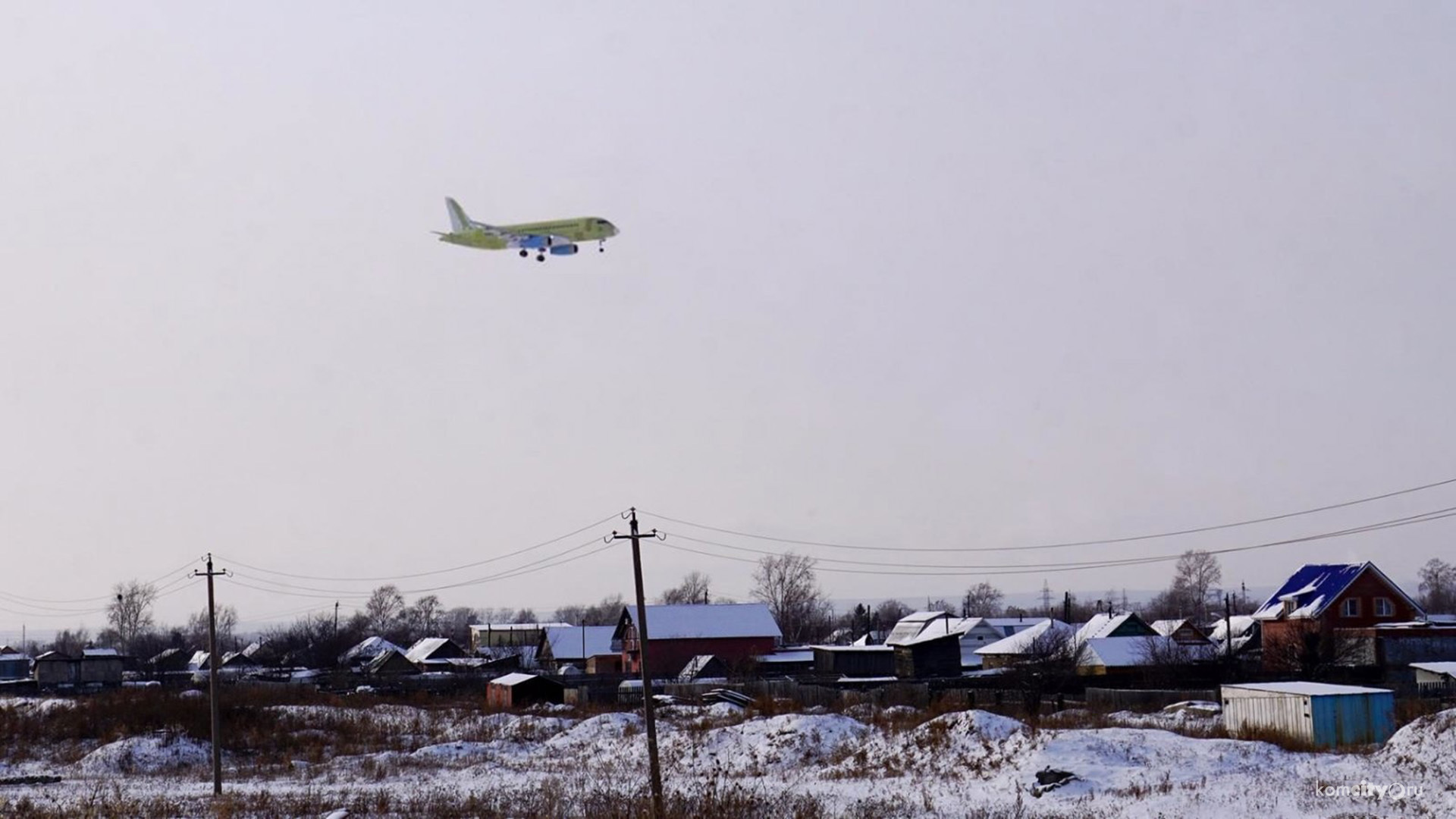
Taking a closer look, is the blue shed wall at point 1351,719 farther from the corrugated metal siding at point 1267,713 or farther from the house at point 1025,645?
the house at point 1025,645

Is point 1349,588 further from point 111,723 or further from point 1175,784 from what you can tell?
point 111,723

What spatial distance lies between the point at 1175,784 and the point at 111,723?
45711 mm

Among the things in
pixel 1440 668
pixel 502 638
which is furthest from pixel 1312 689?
pixel 502 638

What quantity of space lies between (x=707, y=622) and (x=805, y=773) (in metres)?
54.9

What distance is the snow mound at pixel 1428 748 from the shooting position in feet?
92.6

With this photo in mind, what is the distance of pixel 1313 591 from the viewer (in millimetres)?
76125

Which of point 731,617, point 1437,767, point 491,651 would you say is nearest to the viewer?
point 1437,767

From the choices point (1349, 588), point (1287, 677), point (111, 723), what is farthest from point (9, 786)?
point (1349, 588)

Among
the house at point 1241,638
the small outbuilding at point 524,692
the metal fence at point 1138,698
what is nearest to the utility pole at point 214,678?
the small outbuilding at point 524,692

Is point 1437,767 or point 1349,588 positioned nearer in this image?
point 1437,767

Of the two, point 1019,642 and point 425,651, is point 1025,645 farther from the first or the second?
point 425,651

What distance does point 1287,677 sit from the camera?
64.1 metres

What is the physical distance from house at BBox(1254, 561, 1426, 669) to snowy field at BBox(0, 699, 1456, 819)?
31563 millimetres

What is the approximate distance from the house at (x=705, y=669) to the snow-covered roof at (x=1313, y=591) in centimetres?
3333
